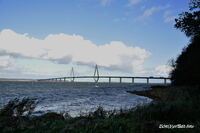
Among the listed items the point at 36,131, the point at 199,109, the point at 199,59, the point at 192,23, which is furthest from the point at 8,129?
the point at 199,59

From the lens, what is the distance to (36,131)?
7812 mm

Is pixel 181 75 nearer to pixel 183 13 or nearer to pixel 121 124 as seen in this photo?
pixel 183 13

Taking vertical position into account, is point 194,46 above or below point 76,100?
above

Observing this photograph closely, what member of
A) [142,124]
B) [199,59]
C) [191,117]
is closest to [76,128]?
[142,124]

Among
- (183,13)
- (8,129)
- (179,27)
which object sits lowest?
(8,129)

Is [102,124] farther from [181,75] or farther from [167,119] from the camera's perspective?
[181,75]

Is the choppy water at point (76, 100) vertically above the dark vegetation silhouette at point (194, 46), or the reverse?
the dark vegetation silhouette at point (194, 46)

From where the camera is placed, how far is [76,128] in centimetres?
782

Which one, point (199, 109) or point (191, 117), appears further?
point (199, 109)

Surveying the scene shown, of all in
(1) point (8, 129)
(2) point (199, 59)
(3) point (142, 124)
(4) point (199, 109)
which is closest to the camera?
(3) point (142, 124)

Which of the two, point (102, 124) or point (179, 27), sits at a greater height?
point (179, 27)

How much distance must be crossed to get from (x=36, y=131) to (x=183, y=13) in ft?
82.0

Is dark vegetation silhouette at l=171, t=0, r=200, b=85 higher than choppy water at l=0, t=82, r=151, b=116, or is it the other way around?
dark vegetation silhouette at l=171, t=0, r=200, b=85

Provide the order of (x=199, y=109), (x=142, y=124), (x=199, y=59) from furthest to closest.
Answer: (x=199, y=59), (x=199, y=109), (x=142, y=124)
